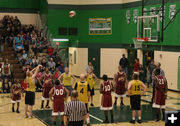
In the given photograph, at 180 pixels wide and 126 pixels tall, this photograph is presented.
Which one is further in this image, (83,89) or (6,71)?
(6,71)

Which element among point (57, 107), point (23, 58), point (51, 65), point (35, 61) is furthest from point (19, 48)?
point (57, 107)

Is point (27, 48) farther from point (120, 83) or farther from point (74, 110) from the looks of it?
point (74, 110)

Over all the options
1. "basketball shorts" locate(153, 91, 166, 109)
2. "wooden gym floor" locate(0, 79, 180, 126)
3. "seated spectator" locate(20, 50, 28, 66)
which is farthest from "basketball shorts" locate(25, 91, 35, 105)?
"seated spectator" locate(20, 50, 28, 66)

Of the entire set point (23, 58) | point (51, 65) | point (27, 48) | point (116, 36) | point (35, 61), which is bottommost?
point (51, 65)

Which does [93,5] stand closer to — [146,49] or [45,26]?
[45,26]

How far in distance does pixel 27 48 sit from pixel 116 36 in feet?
26.4

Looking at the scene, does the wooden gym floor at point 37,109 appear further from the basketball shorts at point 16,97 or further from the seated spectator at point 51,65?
the seated spectator at point 51,65

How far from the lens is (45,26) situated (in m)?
27.4

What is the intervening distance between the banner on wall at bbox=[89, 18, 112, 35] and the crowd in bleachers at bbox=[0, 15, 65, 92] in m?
4.47

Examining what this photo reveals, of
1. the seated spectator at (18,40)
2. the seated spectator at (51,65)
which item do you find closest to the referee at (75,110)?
the seated spectator at (51,65)

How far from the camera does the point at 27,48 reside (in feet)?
78.6

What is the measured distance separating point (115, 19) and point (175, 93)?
9.71m

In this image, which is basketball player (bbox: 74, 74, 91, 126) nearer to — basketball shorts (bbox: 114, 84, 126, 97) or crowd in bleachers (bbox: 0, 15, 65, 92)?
basketball shorts (bbox: 114, 84, 126, 97)

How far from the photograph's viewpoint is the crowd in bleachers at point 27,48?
2111cm
